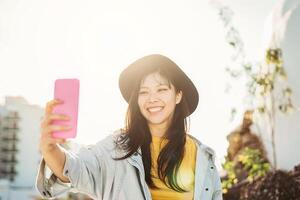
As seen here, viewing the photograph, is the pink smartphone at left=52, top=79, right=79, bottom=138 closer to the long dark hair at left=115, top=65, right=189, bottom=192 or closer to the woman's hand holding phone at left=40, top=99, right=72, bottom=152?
the woman's hand holding phone at left=40, top=99, right=72, bottom=152

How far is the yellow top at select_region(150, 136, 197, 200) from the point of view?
312 centimetres

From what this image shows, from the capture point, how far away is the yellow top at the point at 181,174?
312 cm

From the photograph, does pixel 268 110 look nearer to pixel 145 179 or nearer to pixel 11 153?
pixel 145 179

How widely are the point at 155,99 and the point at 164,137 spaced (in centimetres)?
30

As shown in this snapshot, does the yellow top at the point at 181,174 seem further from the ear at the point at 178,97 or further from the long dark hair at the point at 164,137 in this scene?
the ear at the point at 178,97

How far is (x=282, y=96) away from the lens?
13.3 metres

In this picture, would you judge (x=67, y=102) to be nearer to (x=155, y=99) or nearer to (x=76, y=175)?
(x=76, y=175)

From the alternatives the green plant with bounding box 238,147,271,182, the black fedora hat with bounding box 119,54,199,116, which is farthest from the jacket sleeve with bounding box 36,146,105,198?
the green plant with bounding box 238,147,271,182

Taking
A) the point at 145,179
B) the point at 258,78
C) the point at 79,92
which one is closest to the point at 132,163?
the point at 145,179

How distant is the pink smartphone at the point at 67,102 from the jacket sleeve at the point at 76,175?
200 mm

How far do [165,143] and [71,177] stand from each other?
0.83 metres

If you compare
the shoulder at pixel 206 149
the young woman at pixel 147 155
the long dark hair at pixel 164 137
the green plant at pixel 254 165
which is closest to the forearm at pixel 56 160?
the young woman at pixel 147 155

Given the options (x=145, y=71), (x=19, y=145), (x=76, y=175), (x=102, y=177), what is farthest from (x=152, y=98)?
(x=19, y=145)

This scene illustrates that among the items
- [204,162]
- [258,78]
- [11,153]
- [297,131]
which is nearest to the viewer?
[204,162]
